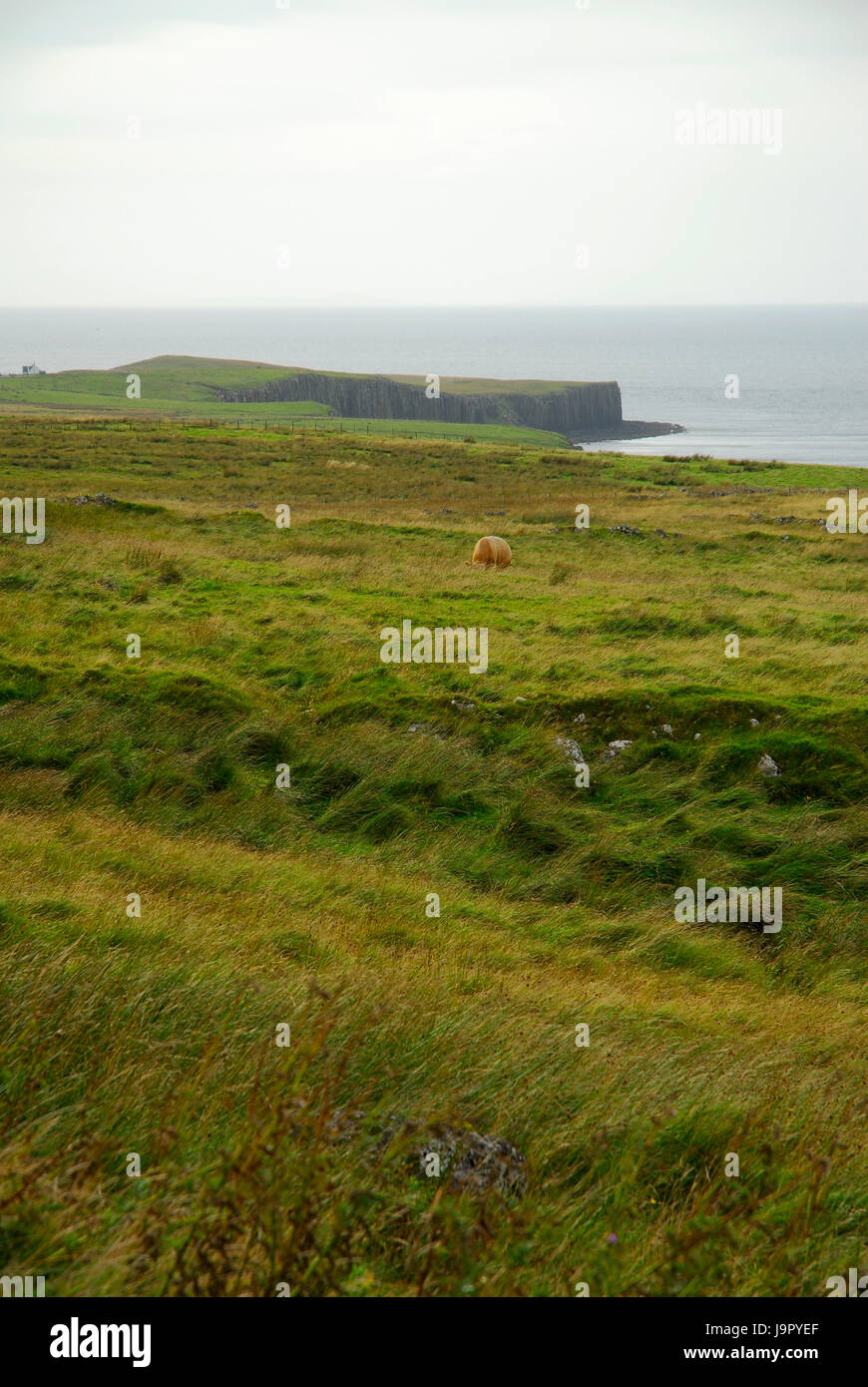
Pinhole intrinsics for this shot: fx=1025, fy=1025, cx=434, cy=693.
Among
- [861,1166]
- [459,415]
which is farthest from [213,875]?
[459,415]

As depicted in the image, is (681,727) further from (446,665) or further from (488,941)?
(488,941)

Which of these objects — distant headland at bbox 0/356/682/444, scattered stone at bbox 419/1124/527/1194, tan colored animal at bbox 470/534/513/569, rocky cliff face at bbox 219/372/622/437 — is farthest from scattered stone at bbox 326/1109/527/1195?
rocky cliff face at bbox 219/372/622/437

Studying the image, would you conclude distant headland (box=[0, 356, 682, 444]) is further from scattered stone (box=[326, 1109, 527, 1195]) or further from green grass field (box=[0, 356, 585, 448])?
scattered stone (box=[326, 1109, 527, 1195])

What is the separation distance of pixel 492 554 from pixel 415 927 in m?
19.6

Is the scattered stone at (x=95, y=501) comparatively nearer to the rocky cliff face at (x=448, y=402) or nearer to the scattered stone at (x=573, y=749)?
the scattered stone at (x=573, y=749)

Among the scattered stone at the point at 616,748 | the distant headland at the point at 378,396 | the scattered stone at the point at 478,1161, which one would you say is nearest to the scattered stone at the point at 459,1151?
the scattered stone at the point at 478,1161

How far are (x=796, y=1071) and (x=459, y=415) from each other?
16250 centimetres

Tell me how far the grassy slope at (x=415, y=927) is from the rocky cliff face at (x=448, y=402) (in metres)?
143

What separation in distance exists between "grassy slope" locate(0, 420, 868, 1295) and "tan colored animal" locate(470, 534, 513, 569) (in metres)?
1.56

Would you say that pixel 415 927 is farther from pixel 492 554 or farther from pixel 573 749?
pixel 492 554

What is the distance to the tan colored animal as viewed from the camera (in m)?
27.6

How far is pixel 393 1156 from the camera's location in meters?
4.14

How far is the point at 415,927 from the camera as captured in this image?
895 centimetres

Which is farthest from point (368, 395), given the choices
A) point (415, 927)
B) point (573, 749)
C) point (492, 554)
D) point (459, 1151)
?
point (459, 1151)
